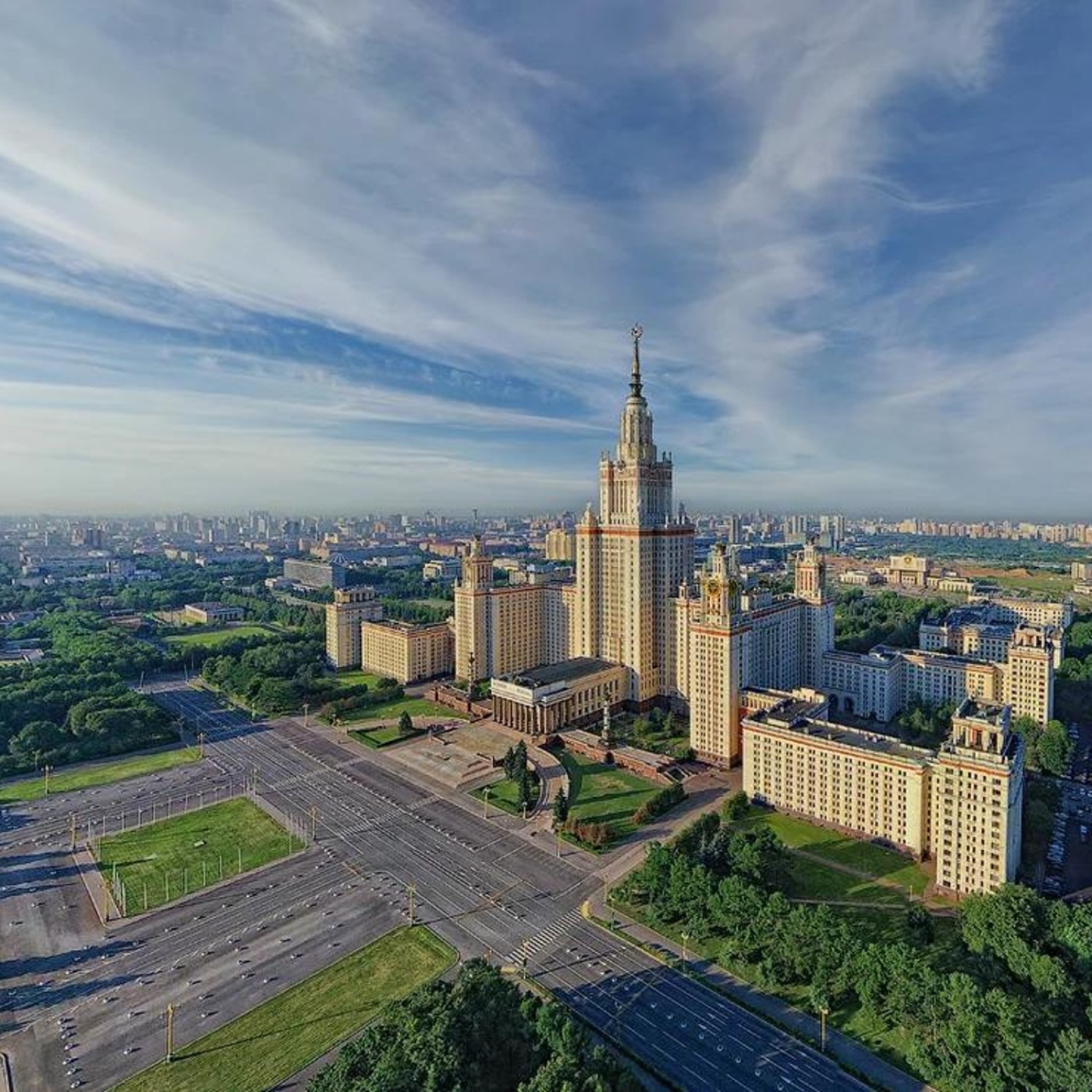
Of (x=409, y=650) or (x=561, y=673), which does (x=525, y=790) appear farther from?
(x=409, y=650)

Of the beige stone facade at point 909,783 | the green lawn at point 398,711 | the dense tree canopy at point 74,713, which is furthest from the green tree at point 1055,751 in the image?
the dense tree canopy at point 74,713

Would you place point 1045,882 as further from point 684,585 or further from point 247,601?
point 247,601

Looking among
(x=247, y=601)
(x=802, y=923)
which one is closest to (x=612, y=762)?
(x=802, y=923)

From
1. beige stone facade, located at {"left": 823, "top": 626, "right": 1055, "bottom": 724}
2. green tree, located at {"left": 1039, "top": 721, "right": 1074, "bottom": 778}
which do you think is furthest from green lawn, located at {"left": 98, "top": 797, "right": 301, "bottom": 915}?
green tree, located at {"left": 1039, "top": 721, "right": 1074, "bottom": 778}

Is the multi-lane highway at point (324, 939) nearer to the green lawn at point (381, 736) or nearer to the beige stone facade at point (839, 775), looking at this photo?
the green lawn at point (381, 736)

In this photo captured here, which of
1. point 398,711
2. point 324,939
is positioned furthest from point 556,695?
point 324,939

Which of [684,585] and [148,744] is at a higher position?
[684,585]
